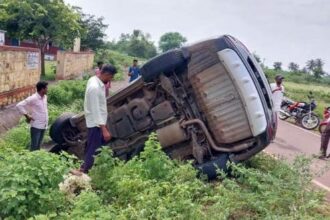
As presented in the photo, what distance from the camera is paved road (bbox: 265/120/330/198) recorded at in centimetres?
894

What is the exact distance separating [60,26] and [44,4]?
156 cm

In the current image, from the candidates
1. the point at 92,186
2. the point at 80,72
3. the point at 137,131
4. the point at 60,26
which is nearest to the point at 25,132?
the point at 137,131

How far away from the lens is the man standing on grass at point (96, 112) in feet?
18.9

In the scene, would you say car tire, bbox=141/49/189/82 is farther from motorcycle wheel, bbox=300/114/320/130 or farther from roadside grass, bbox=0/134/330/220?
motorcycle wheel, bbox=300/114/320/130

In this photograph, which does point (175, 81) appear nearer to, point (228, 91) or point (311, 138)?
point (228, 91)

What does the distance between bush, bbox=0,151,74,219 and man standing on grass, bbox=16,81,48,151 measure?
2437 mm

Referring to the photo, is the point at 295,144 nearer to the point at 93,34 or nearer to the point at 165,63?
the point at 165,63

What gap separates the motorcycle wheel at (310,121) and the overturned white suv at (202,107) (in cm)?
955

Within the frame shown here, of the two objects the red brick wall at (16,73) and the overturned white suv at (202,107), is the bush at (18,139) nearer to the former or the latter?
the overturned white suv at (202,107)

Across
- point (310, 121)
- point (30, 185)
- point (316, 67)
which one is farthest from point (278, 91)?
point (316, 67)

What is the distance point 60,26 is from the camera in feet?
80.1

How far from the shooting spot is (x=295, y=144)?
11.6 m

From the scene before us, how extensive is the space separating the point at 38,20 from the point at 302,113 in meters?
14.8

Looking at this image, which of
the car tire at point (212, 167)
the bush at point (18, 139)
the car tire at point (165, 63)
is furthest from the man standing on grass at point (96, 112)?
the bush at point (18, 139)
